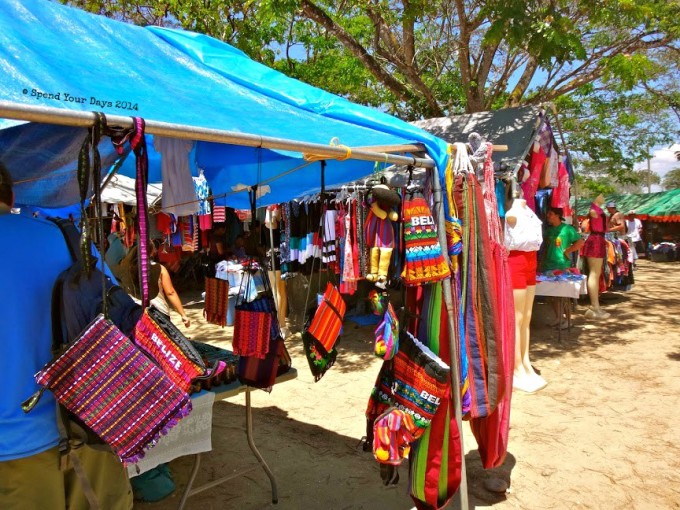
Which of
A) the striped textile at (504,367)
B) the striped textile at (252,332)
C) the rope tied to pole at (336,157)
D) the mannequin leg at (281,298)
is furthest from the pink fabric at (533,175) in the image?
the striped textile at (252,332)

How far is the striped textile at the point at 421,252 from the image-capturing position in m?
2.77

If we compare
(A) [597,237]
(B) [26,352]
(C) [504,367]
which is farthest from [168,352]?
(A) [597,237]

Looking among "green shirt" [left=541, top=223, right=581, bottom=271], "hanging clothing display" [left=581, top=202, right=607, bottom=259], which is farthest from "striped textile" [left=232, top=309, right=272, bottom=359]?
"hanging clothing display" [left=581, top=202, right=607, bottom=259]

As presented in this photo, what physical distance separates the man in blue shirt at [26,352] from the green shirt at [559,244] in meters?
6.94

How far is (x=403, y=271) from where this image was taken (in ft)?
9.27

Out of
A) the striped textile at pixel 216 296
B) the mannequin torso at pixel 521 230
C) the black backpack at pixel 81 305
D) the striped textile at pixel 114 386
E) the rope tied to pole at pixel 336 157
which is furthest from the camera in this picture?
the mannequin torso at pixel 521 230

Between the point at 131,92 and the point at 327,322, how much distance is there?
1429mm

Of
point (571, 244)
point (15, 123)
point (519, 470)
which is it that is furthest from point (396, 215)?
point (571, 244)

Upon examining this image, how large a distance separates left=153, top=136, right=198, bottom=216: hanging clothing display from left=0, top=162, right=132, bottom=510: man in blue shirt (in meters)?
1.20

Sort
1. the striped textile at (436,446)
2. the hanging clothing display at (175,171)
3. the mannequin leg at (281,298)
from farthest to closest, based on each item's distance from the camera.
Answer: the mannequin leg at (281,298)
the hanging clothing display at (175,171)
the striped textile at (436,446)

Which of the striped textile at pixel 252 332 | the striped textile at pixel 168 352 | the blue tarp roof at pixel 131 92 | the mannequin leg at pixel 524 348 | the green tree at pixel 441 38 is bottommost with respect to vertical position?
the mannequin leg at pixel 524 348

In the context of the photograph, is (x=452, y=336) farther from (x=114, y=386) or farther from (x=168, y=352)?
(x=114, y=386)

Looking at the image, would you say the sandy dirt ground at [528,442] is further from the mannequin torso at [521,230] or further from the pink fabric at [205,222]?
the pink fabric at [205,222]

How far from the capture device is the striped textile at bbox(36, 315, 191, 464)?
1.77m
